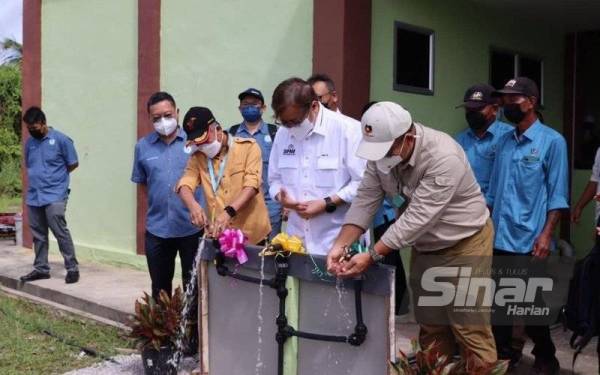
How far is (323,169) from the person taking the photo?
161 inches

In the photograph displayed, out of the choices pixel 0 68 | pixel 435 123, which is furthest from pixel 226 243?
pixel 0 68

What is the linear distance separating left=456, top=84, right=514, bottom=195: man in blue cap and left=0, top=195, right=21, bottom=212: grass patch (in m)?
14.5

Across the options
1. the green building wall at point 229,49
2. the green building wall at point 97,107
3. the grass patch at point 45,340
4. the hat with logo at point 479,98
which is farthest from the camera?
the green building wall at point 97,107

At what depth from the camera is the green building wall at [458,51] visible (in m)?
6.46

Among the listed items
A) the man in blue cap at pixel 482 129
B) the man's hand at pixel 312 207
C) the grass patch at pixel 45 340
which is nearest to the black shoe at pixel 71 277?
the grass patch at pixel 45 340

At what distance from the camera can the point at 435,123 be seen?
6.79 m

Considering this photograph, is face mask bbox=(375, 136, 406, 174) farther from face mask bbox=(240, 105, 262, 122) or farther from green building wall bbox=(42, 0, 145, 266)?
green building wall bbox=(42, 0, 145, 266)

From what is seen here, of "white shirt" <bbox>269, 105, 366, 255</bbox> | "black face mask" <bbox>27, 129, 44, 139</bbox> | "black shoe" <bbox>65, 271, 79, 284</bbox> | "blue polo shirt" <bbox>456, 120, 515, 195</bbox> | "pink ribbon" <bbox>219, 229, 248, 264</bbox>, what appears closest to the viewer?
"pink ribbon" <bbox>219, 229, 248, 264</bbox>

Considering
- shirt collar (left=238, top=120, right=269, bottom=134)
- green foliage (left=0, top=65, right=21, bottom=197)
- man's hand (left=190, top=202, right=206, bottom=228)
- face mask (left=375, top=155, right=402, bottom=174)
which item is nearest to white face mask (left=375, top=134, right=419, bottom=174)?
face mask (left=375, top=155, right=402, bottom=174)

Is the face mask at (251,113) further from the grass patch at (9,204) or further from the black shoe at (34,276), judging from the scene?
the grass patch at (9,204)

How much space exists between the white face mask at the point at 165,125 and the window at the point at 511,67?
11.9 feet

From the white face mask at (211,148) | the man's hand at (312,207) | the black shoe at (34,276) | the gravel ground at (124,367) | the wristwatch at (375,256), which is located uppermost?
the white face mask at (211,148)

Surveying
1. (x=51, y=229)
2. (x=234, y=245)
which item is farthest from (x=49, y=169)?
(x=234, y=245)

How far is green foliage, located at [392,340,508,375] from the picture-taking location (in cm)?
321
